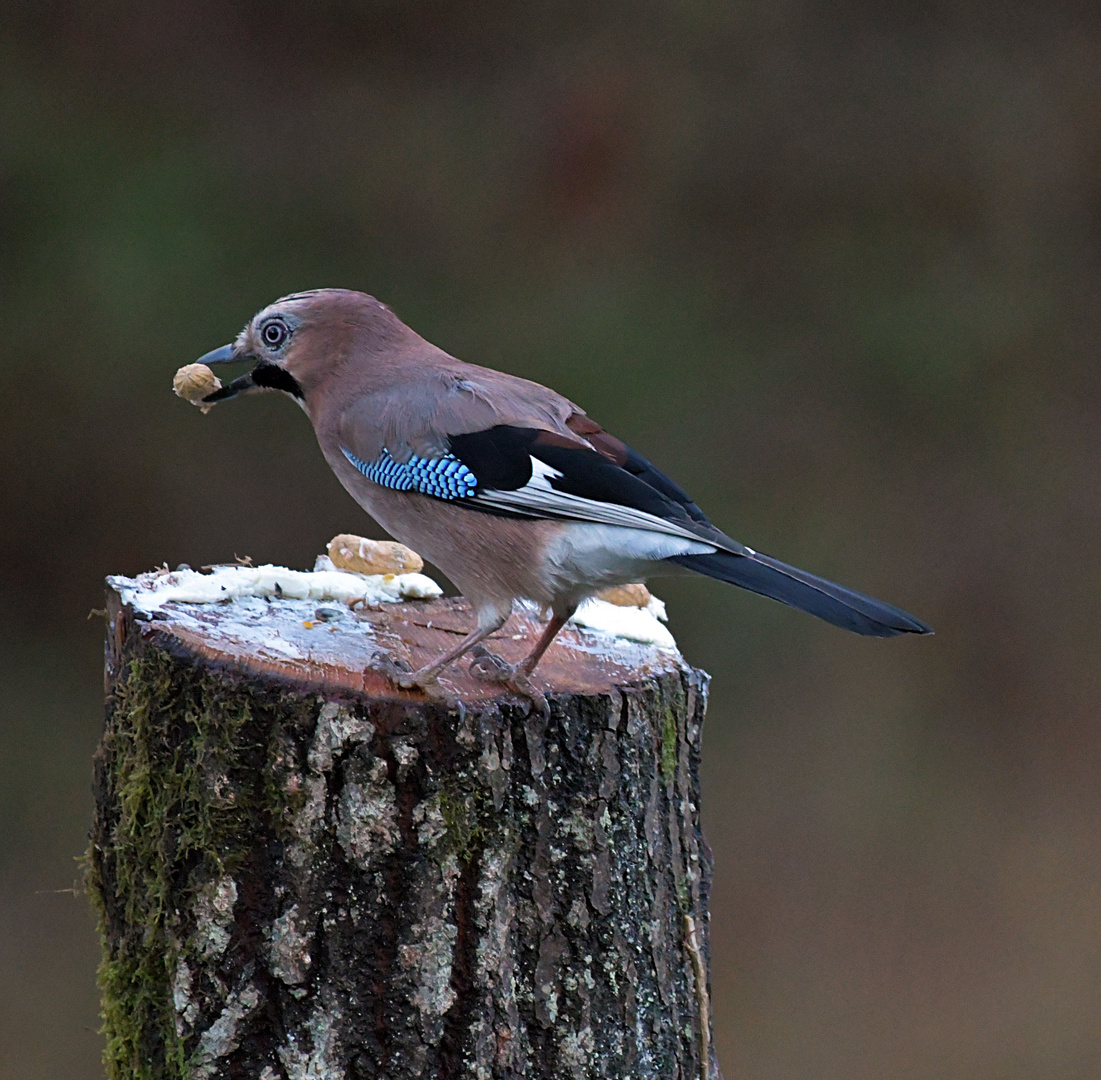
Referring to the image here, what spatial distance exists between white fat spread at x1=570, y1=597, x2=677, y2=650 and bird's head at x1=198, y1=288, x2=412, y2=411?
2.30ft

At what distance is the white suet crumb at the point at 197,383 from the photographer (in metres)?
2.87

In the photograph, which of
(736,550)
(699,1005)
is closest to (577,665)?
(736,550)

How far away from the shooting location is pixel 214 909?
204 cm

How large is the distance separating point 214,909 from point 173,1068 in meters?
0.28

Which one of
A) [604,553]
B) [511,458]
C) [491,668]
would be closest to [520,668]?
[491,668]

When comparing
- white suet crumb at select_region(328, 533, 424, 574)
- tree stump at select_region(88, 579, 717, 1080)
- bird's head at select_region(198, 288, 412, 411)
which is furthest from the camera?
white suet crumb at select_region(328, 533, 424, 574)

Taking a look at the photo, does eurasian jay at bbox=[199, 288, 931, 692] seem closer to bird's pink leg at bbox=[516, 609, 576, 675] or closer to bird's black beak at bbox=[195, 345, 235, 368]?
bird's pink leg at bbox=[516, 609, 576, 675]

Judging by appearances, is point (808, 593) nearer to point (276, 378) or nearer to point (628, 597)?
point (628, 597)

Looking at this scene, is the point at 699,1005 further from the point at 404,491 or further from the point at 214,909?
the point at 404,491

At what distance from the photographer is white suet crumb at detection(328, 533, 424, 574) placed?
9.48 ft

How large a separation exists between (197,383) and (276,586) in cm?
54

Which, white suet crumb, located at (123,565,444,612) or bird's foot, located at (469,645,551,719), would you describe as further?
white suet crumb, located at (123,565,444,612)

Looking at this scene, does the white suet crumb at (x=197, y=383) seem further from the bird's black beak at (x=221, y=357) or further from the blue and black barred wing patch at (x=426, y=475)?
the blue and black barred wing patch at (x=426, y=475)

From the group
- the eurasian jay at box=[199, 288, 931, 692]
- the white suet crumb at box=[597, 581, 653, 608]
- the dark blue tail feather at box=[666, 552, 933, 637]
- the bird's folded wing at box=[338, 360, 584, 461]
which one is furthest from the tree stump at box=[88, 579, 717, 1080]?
the white suet crumb at box=[597, 581, 653, 608]
